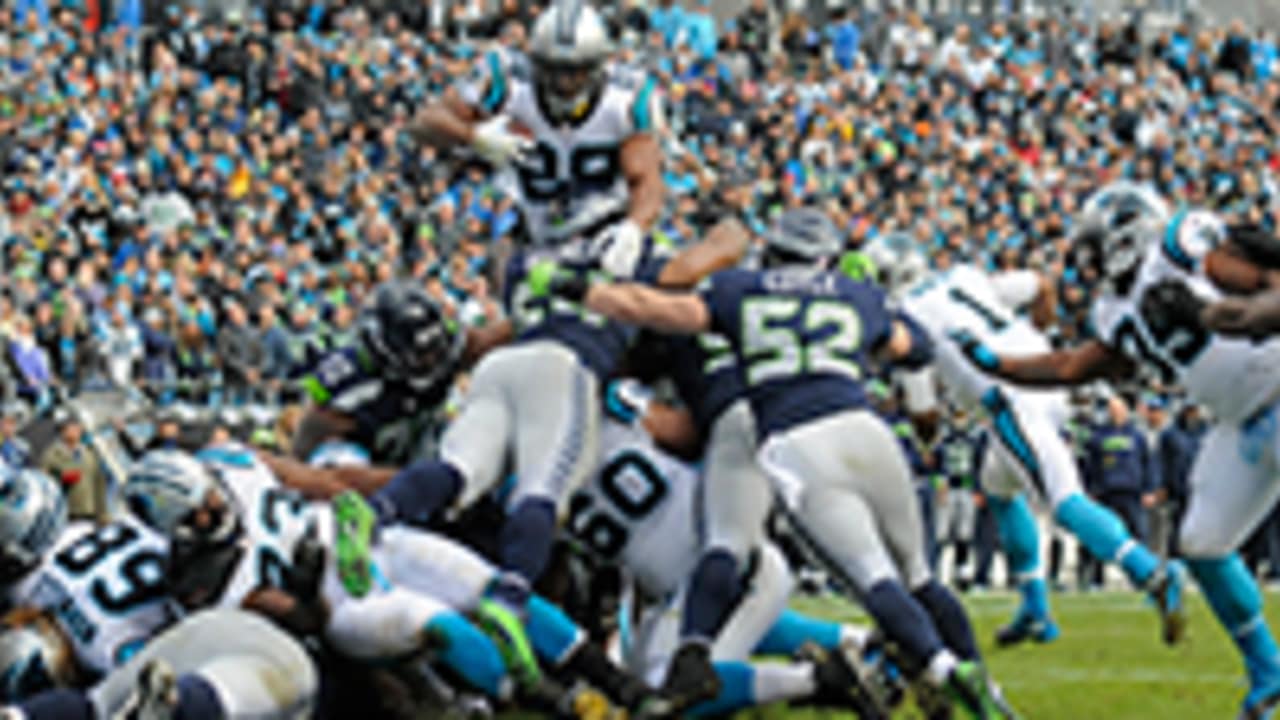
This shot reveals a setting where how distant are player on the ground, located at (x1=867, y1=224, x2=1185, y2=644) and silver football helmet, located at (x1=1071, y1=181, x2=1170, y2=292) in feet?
1.70

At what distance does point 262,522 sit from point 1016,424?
12.1 feet

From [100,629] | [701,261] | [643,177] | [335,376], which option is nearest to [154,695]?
[100,629]

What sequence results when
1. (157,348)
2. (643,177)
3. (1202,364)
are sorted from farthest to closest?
1. (157,348)
2. (643,177)
3. (1202,364)

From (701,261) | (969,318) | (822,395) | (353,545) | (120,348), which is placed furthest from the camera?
(120,348)

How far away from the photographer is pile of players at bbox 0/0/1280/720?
207 inches

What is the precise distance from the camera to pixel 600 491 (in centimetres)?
680

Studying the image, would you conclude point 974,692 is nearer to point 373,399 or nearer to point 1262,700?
point 1262,700

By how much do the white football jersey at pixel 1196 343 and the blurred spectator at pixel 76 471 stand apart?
6589 millimetres

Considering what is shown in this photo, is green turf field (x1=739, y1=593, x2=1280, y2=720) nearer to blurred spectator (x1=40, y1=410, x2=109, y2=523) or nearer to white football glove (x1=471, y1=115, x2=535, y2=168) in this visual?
white football glove (x1=471, y1=115, x2=535, y2=168)

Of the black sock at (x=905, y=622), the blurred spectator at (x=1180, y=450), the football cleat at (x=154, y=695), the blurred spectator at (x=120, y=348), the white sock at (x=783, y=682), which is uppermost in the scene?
the football cleat at (x=154, y=695)

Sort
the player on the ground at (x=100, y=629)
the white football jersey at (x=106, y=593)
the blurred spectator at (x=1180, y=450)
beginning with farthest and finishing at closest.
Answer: the blurred spectator at (x=1180, y=450), the white football jersey at (x=106, y=593), the player on the ground at (x=100, y=629)

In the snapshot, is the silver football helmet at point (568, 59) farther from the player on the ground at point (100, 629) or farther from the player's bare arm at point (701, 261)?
the player on the ground at point (100, 629)

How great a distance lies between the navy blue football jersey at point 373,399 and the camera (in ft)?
23.3

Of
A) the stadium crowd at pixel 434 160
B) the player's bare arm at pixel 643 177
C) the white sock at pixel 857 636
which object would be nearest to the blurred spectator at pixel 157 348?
the stadium crowd at pixel 434 160
